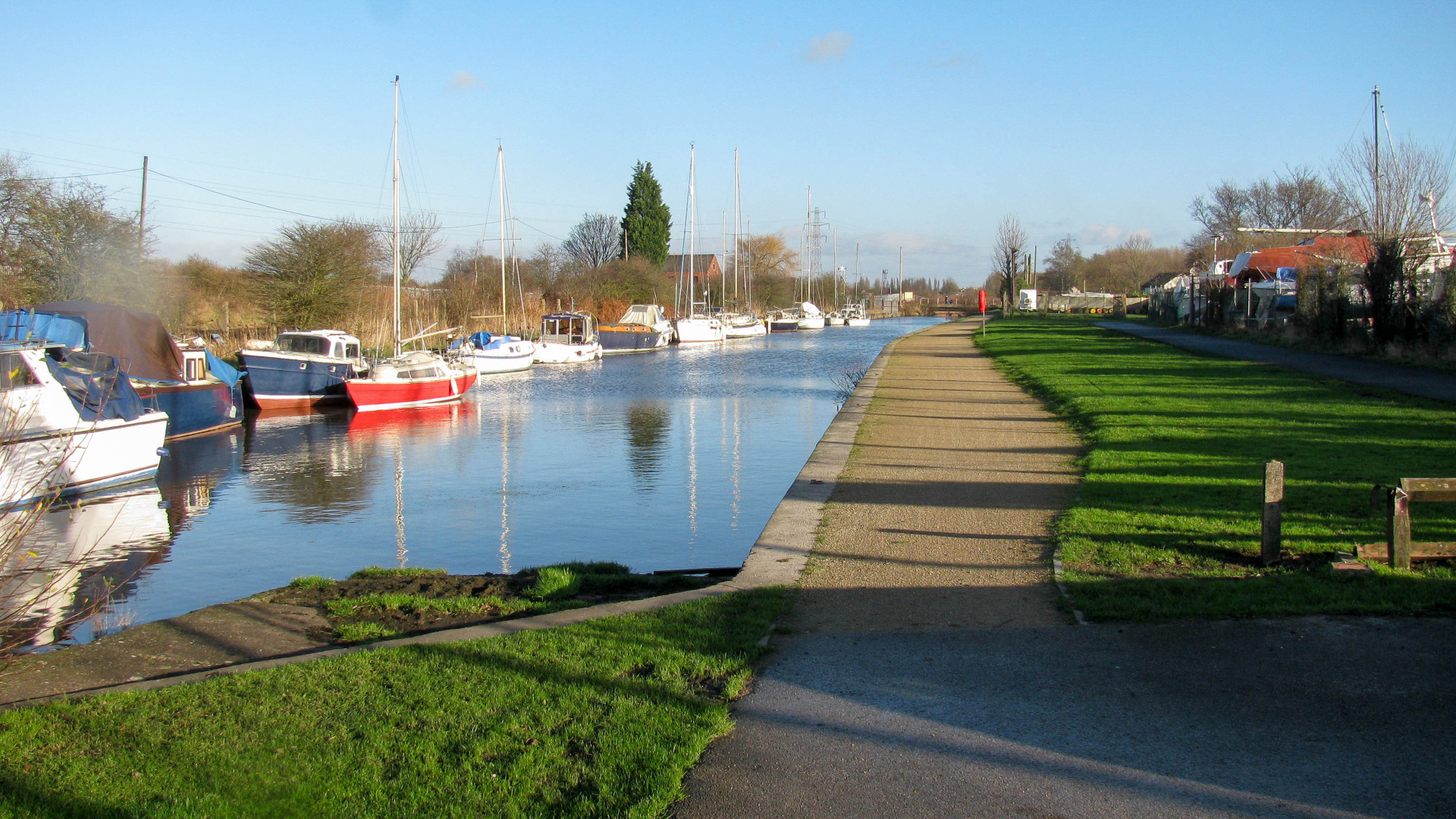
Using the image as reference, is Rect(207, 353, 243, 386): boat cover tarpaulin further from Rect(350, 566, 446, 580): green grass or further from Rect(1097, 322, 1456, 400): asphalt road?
Rect(1097, 322, 1456, 400): asphalt road

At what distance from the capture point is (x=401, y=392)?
30750 millimetres

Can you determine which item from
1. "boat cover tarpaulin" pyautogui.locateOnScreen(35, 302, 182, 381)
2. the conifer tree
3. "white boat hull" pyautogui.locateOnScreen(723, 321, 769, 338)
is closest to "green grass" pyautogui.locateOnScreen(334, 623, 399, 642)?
"boat cover tarpaulin" pyautogui.locateOnScreen(35, 302, 182, 381)

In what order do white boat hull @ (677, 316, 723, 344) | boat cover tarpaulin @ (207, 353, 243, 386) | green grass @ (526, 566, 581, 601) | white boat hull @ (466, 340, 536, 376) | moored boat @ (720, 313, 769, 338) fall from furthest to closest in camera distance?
1. moored boat @ (720, 313, 769, 338)
2. white boat hull @ (677, 316, 723, 344)
3. white boat hull @ (466, 340, 536, 376)
4. boat cover tarpaulin @ (207, 353, 243, 386)
5. green grass @ (526, 566, 581, 601)

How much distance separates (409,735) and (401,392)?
27081 millimetres

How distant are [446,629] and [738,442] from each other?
558 inches

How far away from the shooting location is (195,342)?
27016mm

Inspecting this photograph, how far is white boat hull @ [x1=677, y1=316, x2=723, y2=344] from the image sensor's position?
68.8m

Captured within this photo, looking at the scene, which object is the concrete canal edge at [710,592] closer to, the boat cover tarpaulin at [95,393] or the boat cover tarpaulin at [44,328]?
the boat cover tarpaulin at [95,393]

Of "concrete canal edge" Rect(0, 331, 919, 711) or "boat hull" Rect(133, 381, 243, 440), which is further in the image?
"boat hull" Rect(133, 381, 243, 440)

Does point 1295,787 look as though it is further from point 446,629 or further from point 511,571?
point 511,571

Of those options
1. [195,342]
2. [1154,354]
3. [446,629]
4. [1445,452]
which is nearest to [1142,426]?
[1445,452]

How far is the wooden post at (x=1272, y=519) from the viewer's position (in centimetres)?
761

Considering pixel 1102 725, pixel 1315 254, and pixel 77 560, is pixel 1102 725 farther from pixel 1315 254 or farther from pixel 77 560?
pixel 1315 254

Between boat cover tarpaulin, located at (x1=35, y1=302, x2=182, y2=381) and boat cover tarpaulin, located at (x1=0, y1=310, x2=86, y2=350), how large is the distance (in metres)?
0.35
